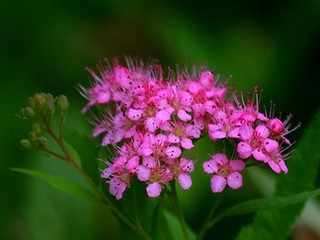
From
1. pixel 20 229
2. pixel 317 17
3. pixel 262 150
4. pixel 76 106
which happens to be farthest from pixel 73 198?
pixel 317 17

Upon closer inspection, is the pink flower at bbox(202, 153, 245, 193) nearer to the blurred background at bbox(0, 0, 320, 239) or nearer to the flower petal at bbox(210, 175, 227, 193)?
the flower petal at bbox(210, 175, 227, 193)

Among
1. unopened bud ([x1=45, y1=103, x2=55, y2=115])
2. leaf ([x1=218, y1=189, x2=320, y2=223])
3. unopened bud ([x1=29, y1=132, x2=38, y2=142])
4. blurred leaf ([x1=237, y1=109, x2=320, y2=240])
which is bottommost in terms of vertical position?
blurred leaf ([x1=237, y1=109, x2=320, y2=240])

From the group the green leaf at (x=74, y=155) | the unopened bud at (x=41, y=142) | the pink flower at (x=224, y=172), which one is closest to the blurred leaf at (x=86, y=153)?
the green leaf at (x=74, y=155)

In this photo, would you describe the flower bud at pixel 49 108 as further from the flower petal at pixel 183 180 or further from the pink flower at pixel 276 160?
the pink flower at pixel 276 160

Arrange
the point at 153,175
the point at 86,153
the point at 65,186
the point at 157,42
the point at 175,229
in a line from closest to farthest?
the point at 153,175 < the point at 65,186 < the point at 86,153 < the point at 175,229 < the point at 157,42

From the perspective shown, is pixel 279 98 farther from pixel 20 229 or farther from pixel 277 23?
pixel 20 229

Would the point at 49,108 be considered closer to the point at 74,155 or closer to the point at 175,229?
the point at 74,155

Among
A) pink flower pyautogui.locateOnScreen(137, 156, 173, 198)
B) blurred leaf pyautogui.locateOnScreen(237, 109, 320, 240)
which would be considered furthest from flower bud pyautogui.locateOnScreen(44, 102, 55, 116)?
blurred leaf pyautogui.locateOnScreen(237, 109, 320, 240)

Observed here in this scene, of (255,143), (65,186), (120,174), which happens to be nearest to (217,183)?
(255,143)
